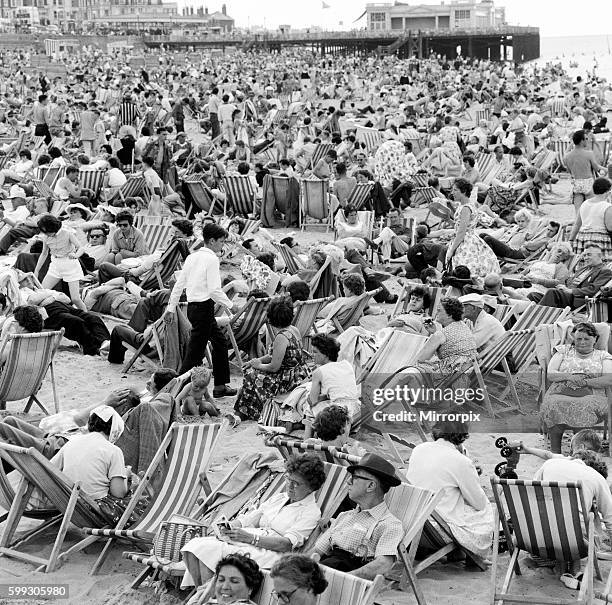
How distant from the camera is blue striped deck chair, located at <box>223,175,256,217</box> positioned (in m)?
12.8

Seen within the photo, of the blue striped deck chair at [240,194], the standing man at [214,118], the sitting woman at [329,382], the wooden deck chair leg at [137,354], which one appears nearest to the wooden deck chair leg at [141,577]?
the sitting woman at [329,382]

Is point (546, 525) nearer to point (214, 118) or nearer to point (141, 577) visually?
point (141, 577)

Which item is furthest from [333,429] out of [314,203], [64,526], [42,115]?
[42,115]

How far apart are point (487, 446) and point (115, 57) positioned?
5767 cm

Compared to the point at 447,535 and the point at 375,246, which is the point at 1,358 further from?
the point at 375,246

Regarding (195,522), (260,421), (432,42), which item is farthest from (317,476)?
(432,42)

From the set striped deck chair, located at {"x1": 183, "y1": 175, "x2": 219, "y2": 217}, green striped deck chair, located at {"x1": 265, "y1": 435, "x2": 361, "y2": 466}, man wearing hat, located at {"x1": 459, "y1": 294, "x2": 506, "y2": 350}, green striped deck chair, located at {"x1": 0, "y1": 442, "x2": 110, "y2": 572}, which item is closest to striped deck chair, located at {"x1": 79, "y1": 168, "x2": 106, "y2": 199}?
striped deck chair, located at {"x1": 183, "y1": 175, "x2": 219, "y2": 217}

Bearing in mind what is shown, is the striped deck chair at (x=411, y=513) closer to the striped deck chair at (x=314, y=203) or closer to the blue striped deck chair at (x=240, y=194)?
the striped deck chair at (x=314, y=203)

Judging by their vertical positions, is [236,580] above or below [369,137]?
below

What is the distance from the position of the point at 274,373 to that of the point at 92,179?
720 cm

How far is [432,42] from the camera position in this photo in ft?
256

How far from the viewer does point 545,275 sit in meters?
8.64

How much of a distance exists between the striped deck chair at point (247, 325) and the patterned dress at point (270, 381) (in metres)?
0.80

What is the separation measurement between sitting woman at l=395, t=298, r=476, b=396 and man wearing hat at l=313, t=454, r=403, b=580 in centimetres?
223
